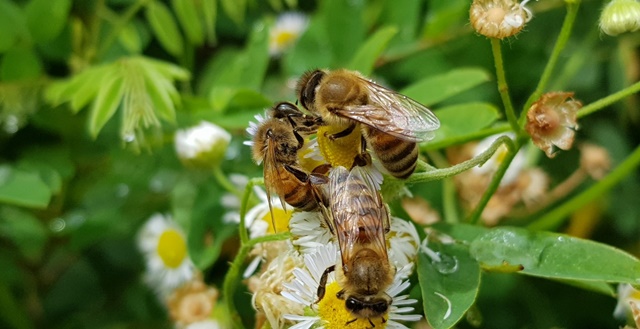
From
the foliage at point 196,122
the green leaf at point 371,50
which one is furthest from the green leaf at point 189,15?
the green leaf at point 371,50

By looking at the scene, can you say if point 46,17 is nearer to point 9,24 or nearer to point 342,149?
point 9,24

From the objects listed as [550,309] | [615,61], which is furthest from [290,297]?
[615,61]

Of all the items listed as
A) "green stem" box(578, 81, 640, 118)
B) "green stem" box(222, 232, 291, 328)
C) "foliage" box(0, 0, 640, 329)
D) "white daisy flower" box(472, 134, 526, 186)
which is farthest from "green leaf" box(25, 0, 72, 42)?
"green stem" box(578, 81, 640, 118)

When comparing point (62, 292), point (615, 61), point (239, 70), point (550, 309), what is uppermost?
point (615, 61)

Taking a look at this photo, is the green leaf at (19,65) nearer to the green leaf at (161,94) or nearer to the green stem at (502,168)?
the green leaf at (161,94)

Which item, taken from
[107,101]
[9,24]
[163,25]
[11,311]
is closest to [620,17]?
[107,101]

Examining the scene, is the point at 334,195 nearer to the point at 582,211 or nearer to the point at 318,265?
the point at 318,265
